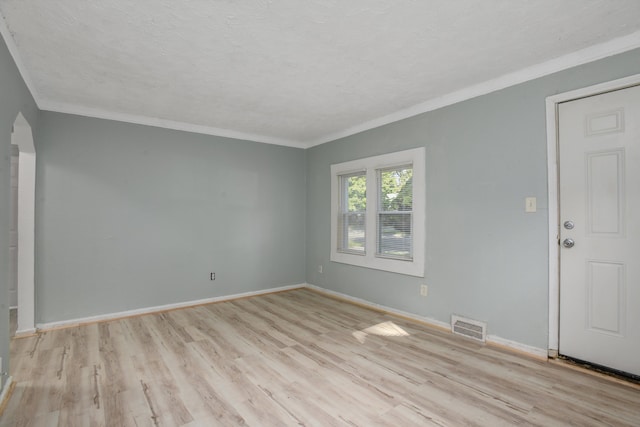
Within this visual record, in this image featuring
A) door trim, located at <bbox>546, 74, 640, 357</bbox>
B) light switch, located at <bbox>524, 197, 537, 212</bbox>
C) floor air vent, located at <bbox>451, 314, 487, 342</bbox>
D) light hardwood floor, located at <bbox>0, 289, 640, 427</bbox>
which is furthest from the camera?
floor air vent, located at <bbox>451, 314, 487, 342</bbox>

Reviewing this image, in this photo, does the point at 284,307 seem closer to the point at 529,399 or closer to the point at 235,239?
the point at 235,239

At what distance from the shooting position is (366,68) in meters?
2.72

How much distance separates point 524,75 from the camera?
2.76 meters

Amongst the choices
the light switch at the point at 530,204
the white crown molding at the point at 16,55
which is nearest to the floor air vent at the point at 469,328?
the light switch at the point at 530,204

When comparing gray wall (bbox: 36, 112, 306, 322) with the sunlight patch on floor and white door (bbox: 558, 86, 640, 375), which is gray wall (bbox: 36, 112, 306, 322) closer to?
the sunlight patch on floor

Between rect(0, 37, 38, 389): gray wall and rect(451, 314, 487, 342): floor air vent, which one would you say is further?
rect(451, 314, 487, 342): floor air vent

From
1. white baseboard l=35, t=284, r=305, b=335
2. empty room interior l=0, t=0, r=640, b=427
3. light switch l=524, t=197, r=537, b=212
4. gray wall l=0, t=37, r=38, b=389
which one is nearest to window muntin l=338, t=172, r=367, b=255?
empty room interior l=0, t=0, r=640, b=427

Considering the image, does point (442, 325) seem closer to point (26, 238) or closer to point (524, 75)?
point (524, 75)

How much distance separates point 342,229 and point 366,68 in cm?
261

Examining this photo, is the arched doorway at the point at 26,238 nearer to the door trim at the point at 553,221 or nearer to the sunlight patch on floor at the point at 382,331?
the sunlight patch on floor at the point at 382,331

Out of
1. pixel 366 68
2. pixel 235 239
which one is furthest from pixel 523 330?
pixel 235 239

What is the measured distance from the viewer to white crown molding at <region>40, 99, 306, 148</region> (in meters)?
3.53

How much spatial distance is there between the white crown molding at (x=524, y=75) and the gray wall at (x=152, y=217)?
2.12m

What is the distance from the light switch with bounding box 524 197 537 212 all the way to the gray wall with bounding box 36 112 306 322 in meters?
3.41
